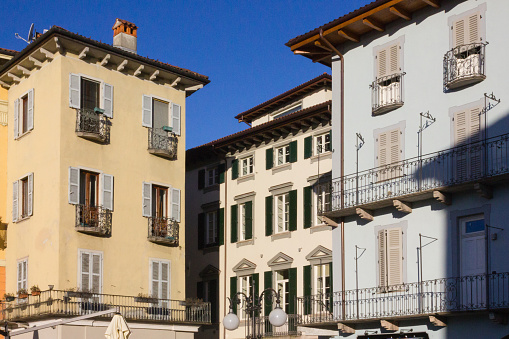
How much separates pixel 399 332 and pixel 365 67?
903cm

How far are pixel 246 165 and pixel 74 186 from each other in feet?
38.4

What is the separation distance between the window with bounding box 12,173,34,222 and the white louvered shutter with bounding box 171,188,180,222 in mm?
5818

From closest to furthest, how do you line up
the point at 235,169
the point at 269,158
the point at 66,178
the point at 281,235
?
the point at 66,178, the point at 281,235, the point at 269,158, the point at 235,169

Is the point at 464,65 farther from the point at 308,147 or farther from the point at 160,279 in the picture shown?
the point at 160,279

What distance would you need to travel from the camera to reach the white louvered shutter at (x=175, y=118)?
4075 centimetres

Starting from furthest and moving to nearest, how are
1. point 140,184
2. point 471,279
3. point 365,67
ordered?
point 140,184 → point 365,67 → point 471,279

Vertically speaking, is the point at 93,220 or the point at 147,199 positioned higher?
the point at 147,199

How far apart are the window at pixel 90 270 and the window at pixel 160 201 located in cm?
317

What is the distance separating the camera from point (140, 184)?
39188 millimetres

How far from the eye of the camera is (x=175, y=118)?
4097 cm

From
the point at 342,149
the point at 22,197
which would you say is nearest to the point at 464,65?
the point at 342,149

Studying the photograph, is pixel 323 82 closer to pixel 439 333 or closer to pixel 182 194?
pixel 182 194

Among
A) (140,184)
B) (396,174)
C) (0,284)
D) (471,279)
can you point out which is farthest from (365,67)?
(0,284)

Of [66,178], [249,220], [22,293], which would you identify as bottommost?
[22,293]
